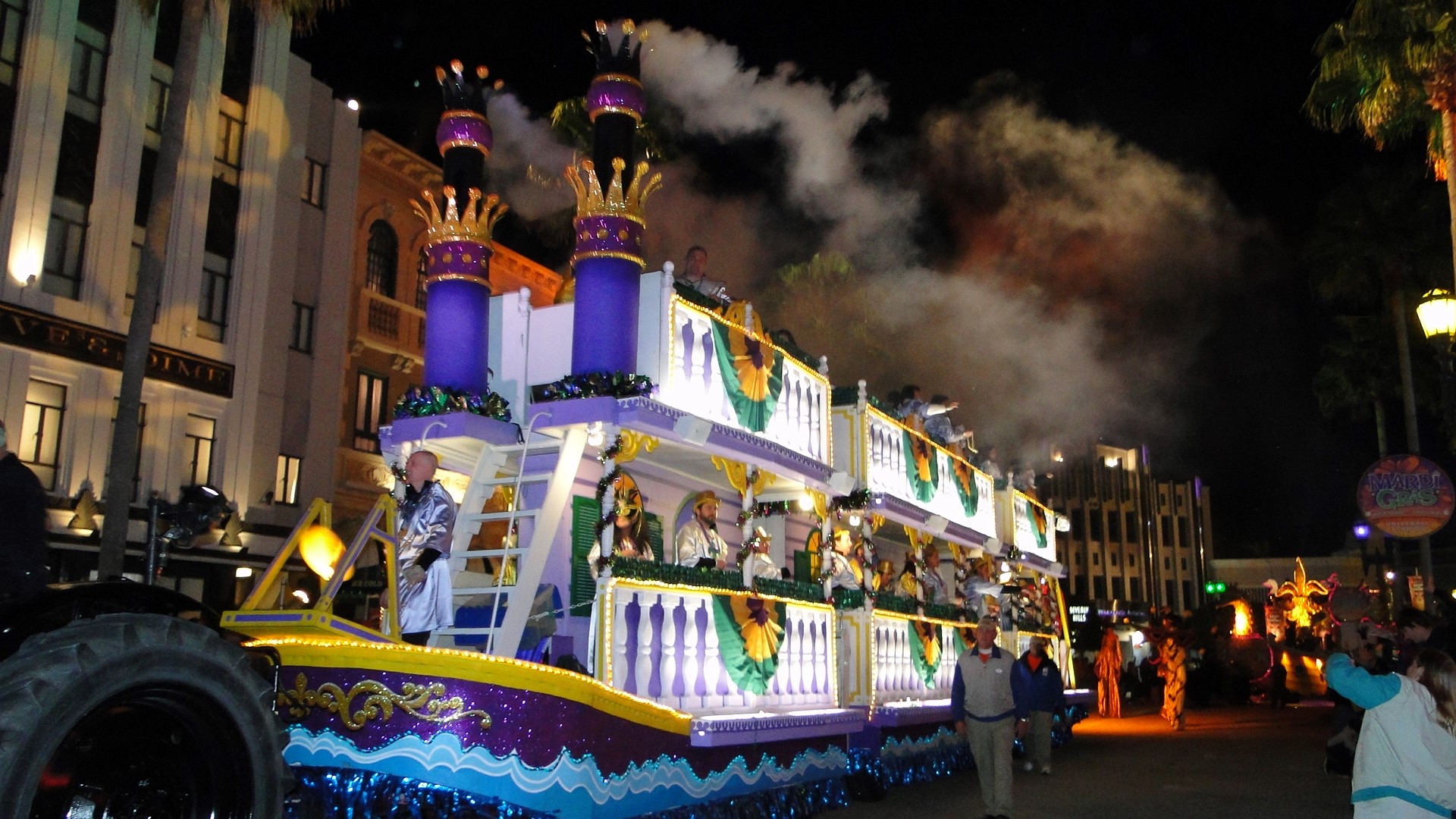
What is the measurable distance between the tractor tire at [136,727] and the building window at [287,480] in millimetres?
21212

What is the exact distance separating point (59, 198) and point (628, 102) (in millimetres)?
15370

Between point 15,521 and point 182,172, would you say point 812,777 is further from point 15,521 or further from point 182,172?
point 182,172

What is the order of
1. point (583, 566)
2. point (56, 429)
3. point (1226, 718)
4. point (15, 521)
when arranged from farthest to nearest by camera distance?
A: point (1226, 718)
point (56, 429)
point (583, 566)
point (15, 521)

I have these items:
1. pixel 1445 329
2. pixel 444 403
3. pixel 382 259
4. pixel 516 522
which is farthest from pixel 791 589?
pixel 382 259

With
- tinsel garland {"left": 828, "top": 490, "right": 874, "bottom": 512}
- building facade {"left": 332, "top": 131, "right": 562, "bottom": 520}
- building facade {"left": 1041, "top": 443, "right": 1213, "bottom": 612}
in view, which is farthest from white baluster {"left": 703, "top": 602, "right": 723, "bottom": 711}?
building facade {"left": 1041, "top": 443, "right": 1213, "bottom": 612}

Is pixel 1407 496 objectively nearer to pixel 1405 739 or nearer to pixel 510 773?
pixel 1405 739

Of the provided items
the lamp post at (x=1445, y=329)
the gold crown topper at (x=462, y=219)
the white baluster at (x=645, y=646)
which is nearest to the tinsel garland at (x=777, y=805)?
the white baluster at (x=645, y=646)

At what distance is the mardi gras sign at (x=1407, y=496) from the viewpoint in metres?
13.7

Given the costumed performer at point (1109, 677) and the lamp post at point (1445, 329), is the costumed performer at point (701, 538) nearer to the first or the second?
the lamp post at point (1445, 329)

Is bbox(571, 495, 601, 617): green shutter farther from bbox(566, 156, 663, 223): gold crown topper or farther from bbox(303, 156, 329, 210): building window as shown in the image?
bbox(303, 156, 329, 210): building window

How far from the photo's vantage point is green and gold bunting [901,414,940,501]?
16.1 metres

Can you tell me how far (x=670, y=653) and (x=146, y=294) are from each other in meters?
7.46

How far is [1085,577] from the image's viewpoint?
9188 centimetres

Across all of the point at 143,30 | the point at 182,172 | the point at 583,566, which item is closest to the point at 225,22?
the point at 143,30
